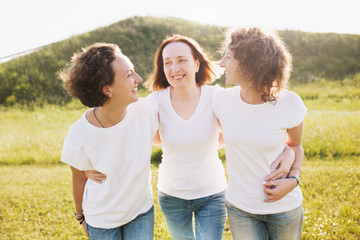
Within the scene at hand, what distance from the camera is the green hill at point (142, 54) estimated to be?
1922 cm

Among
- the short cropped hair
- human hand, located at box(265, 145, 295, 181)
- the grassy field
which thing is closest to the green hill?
the grassy field

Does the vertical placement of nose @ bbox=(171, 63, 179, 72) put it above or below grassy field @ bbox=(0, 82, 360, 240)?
above

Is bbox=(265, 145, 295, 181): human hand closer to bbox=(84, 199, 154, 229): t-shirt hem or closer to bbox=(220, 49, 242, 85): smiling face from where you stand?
bbox=(220, 49, 242, 85): smiling face

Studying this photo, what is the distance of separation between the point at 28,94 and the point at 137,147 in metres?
18.3

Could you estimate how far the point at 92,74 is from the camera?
255cm

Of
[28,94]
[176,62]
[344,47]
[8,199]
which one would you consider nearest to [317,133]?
[176,62]

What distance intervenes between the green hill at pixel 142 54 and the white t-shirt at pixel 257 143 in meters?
16.7

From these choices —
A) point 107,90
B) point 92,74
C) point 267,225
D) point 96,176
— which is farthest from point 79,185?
point 267,225

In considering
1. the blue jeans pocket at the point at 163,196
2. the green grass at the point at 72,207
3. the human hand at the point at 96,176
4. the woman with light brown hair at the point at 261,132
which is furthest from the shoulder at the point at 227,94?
the green grass at the point at 72,207

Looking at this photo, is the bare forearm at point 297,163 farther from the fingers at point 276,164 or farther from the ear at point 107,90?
the ear at point 107,90

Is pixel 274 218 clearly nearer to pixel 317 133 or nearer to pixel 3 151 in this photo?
pixel 317 133

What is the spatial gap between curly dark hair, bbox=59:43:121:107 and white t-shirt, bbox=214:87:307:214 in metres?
1.12

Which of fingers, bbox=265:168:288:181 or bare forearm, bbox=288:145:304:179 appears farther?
bare forearm, bbox=288:145:304:179

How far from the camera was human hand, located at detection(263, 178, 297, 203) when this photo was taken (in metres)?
2.42
